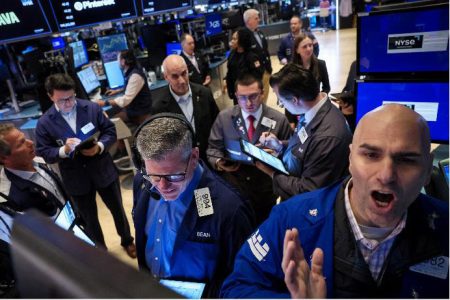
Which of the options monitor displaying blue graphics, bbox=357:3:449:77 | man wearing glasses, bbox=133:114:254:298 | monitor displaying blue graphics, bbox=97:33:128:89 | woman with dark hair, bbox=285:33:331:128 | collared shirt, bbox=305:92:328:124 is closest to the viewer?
man wearing glasses, bbox=133:114:254:298

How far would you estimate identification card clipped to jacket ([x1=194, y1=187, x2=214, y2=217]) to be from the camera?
4.84 feet

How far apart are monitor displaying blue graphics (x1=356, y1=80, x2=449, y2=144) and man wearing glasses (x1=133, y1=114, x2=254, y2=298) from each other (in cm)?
116

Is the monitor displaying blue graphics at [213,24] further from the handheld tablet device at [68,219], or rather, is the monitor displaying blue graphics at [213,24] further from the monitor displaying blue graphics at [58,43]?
the handheld tablet device at [68,219]

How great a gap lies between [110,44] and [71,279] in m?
5.33

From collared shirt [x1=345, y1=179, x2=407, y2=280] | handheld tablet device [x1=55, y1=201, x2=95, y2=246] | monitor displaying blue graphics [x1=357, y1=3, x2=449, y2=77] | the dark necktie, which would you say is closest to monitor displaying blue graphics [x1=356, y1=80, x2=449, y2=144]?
monitor displaying blue graphics [x1=357, y1=3, x2=449, y2=77]

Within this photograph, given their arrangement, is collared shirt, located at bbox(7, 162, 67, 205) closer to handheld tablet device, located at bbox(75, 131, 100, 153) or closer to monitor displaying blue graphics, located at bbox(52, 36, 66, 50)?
handheld tablet device, located at bbox(75, 131, 100, 153)

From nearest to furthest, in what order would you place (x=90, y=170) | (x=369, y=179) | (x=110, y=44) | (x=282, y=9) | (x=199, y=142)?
1. (x=369, y=179)
2. (x=90, y=170)
3. (x=199, y=142)
4. (x=110, y=44)
5. (x=282, y=9)

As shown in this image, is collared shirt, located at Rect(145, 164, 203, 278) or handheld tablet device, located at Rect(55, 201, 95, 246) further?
handheld tablet device, located at Rect(55, 201, 95, 246)

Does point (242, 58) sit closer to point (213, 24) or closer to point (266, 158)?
point (213, 24)

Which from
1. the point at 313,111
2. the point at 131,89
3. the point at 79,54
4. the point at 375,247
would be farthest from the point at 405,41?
the point at 79,54

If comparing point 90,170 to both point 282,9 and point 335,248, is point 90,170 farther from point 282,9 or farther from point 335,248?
point 282,9

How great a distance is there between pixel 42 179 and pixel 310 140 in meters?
1.82

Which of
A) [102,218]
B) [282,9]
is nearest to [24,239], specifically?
[102,218]

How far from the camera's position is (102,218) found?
3.95m
